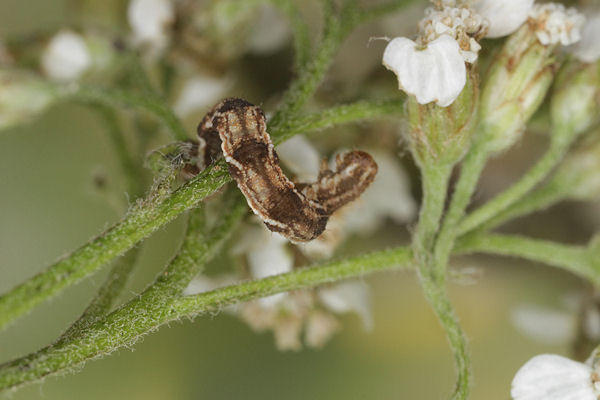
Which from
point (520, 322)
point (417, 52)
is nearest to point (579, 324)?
point (520, 322)

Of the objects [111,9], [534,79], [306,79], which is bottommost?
[534,79]

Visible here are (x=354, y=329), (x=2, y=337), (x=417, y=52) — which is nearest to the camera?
(x=417, y=52)

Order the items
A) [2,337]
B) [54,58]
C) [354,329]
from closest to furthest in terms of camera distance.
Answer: [54,58] → [2,337] → [354,329]

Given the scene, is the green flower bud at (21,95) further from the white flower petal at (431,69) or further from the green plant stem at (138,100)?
the white flower petal at (431,69)

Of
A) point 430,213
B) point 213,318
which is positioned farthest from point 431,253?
point 213,318

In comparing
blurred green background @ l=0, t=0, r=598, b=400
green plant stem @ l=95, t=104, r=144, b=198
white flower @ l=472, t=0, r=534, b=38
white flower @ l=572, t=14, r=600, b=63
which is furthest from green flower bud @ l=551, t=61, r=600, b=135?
blurred green background @ l=0, t=0, r=598, b=400

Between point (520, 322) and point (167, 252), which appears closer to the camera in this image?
point (520, 322)

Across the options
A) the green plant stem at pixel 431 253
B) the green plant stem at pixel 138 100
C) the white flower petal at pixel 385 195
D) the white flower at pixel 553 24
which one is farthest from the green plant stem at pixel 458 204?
the white flower petal at pixel 385 195

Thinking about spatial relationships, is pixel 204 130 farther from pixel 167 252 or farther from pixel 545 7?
pixel 167 252
